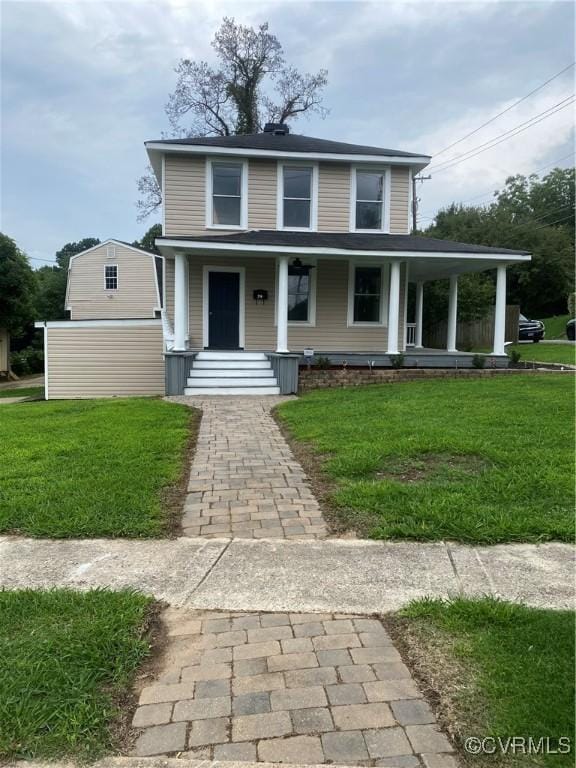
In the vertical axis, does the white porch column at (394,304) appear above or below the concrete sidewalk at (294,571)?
above

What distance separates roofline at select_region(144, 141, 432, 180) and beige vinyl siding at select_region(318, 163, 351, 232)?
0.34 m

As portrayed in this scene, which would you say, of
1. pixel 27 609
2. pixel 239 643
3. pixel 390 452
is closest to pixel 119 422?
pixel 390 452

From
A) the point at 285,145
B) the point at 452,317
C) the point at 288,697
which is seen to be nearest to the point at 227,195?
the point at 285,145

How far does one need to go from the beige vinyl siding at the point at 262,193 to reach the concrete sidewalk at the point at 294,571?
456 inches

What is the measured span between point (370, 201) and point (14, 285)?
18.7 metres

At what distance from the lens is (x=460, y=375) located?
12477 millimetres

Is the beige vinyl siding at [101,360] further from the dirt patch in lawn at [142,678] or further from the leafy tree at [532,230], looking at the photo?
the leafy tree at [532,230]

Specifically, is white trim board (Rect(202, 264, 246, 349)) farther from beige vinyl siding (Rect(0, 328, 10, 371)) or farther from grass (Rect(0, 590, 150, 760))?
beige vinyl siding (Rect(0, 328, 10, 371))

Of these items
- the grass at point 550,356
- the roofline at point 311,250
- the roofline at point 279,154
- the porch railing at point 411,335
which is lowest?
the grass at point 550,356

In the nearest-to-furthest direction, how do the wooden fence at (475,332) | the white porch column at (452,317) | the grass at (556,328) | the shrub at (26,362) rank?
1. the white porch column at (452,317)
2. the wooden fence at (475,332)
3. the shrub at (26,362)
4. the grass at (556,328)

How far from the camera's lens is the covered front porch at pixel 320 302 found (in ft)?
41.9

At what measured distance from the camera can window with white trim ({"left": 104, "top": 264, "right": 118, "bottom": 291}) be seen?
90.8 ft

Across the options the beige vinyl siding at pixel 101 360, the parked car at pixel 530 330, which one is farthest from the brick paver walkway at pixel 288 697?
the parked car at pixel 530 330

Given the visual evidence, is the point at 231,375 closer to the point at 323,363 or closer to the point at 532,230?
the point at 323,363
